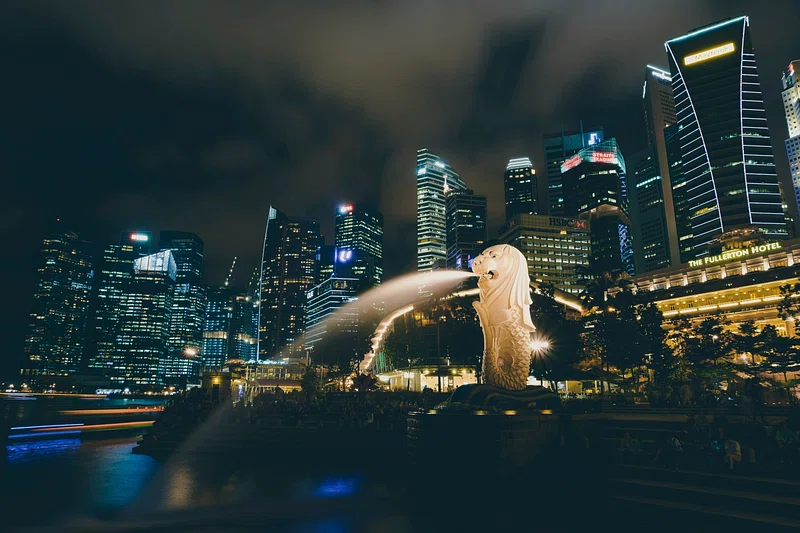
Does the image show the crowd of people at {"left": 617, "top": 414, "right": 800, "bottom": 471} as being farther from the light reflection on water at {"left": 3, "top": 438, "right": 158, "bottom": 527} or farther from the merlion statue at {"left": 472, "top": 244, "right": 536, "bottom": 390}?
the light reflection on water at {"left": 3, "top": 438, "right": 158, "bottom": 527}

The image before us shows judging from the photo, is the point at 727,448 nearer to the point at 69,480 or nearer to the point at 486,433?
the point at 486,433

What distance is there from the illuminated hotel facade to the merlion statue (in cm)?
5699

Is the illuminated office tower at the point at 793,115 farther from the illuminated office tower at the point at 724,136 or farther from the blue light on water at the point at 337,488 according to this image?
the blue light on water at the point at 337,488

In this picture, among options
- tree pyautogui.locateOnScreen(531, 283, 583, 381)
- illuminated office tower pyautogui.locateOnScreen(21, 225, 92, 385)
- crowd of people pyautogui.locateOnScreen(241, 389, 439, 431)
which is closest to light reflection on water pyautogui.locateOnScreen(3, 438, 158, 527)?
crowd of people pyautogui.locateOnScreen(241, 389, 439, 431)

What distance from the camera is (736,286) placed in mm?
78188

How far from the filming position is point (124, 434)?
1319 inches

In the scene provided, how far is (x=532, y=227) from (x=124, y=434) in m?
141

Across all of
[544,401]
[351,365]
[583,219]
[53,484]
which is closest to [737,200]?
[583,219]

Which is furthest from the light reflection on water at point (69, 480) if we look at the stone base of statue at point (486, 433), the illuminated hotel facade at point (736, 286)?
→ the illuminated hotel facade at point (736, 286)

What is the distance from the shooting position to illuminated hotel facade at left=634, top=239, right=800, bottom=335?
72.6 meters

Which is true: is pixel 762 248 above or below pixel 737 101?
below

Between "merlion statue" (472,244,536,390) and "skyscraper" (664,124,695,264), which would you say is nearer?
"merlion statue" (472,244,536,390)

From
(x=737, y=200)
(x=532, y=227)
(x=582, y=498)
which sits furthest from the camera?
(x=532, y=227)

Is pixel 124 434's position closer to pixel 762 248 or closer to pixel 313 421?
pixel 313 421
